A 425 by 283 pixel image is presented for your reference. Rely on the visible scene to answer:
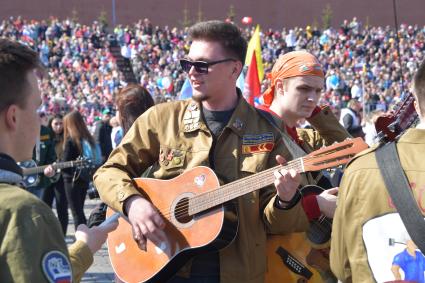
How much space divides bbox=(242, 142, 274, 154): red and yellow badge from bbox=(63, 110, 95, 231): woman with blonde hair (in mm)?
6325

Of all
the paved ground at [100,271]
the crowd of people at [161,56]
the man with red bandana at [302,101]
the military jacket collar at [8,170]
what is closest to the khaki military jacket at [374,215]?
the military jacket collar at [8,170]

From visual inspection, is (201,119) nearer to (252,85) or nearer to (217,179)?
(217,179)

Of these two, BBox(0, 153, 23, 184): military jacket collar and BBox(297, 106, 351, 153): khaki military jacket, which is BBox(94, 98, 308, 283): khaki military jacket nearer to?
BBox(297, 106, 351, 153): khaki military jacket

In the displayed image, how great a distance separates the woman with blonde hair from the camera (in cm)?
963

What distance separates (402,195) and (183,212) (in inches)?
55.0

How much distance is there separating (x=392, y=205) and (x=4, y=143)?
113cm

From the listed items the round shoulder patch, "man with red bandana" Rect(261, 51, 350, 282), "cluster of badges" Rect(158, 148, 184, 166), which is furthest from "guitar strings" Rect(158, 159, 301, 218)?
the round shoulder patch

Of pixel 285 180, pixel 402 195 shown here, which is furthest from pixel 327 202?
pixel 402 195

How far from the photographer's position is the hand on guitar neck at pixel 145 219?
3.43 metres

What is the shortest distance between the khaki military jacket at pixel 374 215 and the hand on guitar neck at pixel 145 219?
44.9 inches

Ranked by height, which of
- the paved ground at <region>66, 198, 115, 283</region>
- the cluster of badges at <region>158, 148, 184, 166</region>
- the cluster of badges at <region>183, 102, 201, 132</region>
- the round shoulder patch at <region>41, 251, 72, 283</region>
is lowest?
the paved ground at <region>66, 198, 115, 283</region>

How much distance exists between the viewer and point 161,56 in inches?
1699

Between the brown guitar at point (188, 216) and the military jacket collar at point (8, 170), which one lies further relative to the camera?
the brown guitar at point (188, 216)

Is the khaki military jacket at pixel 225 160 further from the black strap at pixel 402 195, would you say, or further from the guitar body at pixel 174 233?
the black strap at pixel 402 195
